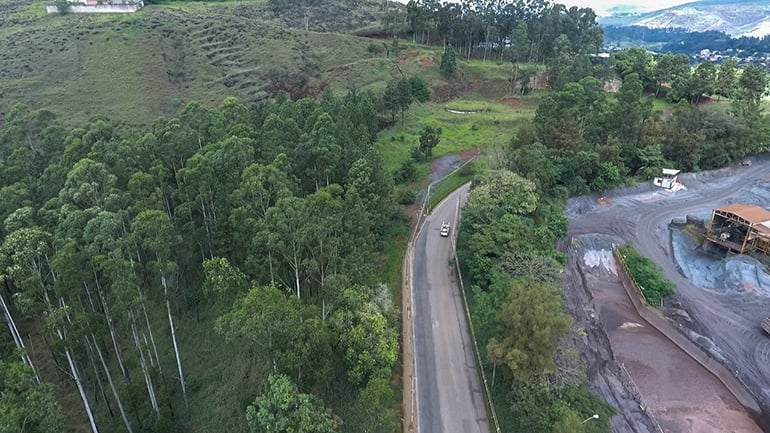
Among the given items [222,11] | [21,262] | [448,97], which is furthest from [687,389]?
[222,11]

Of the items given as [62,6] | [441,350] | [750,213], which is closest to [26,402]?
[441,350]

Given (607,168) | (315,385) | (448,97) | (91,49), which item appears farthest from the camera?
(448,97)

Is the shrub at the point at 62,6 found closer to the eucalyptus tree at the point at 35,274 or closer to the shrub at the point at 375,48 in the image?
the shrub at the point at 375,48

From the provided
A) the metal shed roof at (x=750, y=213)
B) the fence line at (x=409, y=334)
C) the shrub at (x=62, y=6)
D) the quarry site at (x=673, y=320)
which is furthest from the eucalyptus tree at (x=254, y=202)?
the shrub at (x=62, y=6)

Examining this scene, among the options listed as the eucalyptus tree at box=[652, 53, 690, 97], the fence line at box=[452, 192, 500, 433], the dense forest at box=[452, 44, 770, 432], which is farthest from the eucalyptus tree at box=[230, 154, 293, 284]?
the eucalyptus tree at box=[652, 53, 690, 97]

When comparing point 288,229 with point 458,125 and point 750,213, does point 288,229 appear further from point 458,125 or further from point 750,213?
point 458,125

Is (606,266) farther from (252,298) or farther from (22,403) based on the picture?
(22,403)
